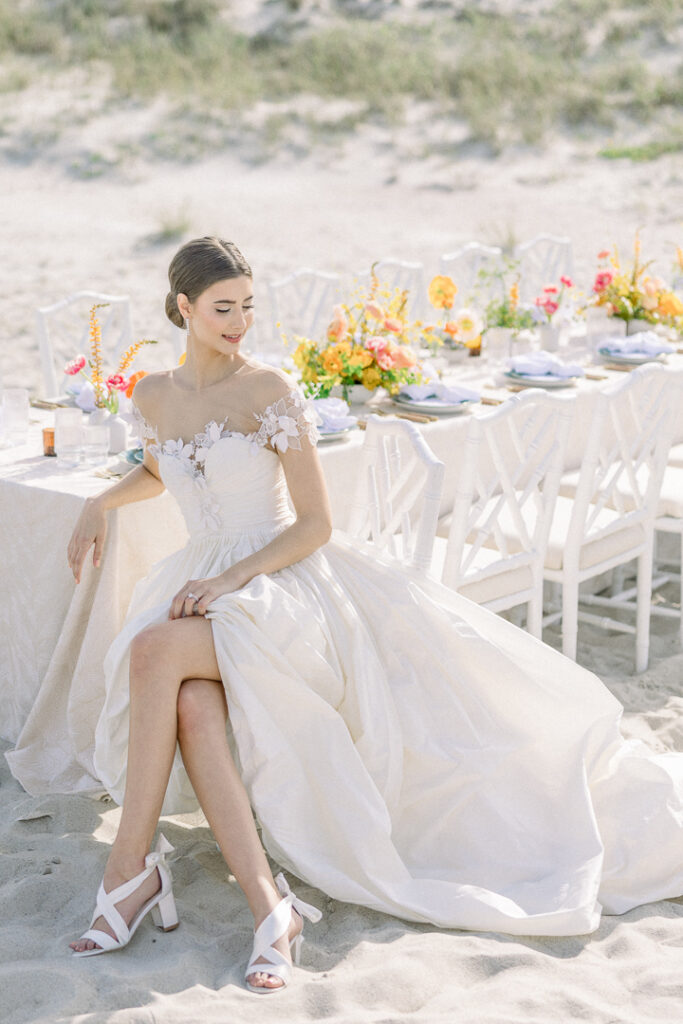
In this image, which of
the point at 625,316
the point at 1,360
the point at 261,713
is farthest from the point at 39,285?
the point at 261,713

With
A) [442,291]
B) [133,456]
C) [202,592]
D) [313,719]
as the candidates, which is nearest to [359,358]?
[442,291]

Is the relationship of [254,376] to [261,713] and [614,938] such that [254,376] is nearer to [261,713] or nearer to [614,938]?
[261,713]

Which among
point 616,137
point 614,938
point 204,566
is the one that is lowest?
point 614,938

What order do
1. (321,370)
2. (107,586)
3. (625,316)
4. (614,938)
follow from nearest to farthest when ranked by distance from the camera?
1. (614,938)
2. (107,586)
3. (321,370)
4. (625,316)

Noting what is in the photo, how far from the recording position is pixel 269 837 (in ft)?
8.64

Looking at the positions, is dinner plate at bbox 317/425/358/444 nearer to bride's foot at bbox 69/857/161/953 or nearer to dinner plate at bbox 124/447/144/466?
dinner plate at bbox 124/447/144/466

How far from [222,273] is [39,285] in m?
→ 8.12

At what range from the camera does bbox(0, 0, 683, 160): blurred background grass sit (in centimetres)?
1609

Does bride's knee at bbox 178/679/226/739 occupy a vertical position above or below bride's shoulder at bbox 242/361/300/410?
below

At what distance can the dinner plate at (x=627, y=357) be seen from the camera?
501cm

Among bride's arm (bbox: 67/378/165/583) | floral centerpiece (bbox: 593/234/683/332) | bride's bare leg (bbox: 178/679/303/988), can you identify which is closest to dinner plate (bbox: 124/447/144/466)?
A: bride's arm (bbox: 67/378/165/583)

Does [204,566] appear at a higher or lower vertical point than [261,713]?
higher

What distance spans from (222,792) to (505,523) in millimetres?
1726

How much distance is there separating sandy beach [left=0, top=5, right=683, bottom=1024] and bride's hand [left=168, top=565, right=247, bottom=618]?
24.1 inches
